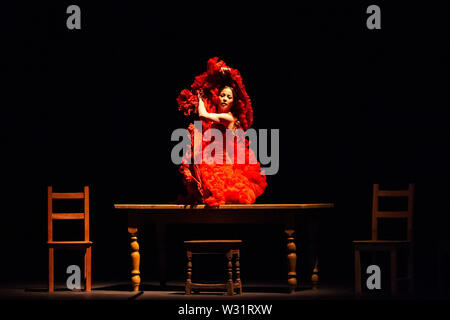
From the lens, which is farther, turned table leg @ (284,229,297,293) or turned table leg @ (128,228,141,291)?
turned table leg @ (128,228,141,291)

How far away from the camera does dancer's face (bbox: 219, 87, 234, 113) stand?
9.20 meters

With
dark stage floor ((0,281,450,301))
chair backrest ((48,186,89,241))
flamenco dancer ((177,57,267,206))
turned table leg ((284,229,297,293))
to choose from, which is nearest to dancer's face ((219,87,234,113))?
flamenco dancer ((177,57,267,206))

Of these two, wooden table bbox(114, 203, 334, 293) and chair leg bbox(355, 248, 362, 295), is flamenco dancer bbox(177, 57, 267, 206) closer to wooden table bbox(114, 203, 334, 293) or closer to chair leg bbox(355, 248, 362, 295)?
wooden table bbox(114, 203, 334, 293)

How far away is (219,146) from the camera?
29.9 feet

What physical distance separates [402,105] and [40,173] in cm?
365

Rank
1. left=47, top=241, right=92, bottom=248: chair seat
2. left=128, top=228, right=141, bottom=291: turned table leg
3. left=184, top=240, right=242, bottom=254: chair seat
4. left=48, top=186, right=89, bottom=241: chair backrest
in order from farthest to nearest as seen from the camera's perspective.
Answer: left=48, top=186, right=89, bottom=241: chair backrest → left=128, top=228, right=141, bottom=291: turned table leg → left=47, top=241, right=92, bottom=248: chair seat → left=184, top=240, right=242, bottom=254: chair seat

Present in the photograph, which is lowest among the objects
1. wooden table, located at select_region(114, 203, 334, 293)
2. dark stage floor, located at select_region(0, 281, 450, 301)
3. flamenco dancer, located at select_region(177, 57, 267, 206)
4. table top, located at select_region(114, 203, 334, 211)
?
dark stage floor, located at select_region(0, 281, 450, 301)

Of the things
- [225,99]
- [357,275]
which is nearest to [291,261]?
[357,275]

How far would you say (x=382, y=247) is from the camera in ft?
28.5

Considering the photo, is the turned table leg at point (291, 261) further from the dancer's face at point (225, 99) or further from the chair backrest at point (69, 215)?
the chair backrest at point (69, 215)

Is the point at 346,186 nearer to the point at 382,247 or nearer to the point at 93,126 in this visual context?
the point at 382,247

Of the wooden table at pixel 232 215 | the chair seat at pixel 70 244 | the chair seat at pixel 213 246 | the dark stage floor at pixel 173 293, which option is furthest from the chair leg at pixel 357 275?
the chair seat at pixel 70 244

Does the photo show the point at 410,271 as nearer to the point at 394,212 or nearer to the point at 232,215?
the point at 394,212

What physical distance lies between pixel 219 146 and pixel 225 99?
1.45 ft
